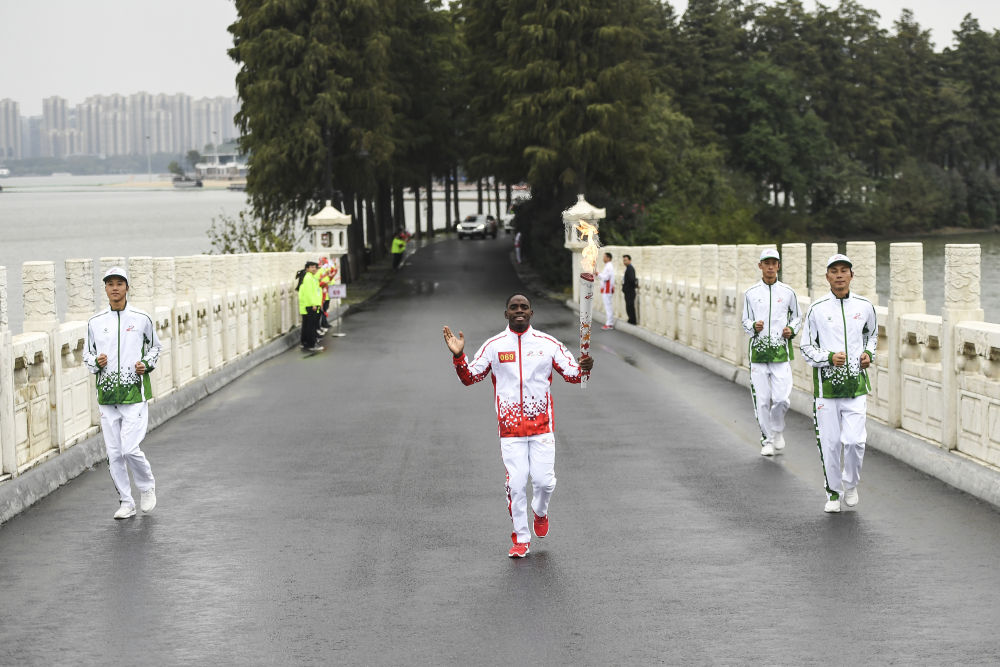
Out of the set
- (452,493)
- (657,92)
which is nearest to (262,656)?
(452,493)

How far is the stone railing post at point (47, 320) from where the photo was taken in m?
13.2

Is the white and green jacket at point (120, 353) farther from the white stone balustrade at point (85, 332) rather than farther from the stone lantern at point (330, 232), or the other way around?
the stone lantern at point (330, 232)

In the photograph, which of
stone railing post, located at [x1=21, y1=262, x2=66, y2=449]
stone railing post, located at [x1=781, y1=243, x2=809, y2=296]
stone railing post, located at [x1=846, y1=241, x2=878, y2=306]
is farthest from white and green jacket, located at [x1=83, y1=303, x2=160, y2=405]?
stone railing post, located at [x1=781, y1=243, x2=809, y2=296]

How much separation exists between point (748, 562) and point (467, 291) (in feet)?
153

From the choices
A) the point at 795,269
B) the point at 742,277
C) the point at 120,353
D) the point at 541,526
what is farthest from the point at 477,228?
the point at 541,526

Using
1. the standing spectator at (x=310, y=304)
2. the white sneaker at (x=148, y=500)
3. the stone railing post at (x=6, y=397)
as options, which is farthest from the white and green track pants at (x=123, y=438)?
the standing spectator at (x=310, y=304)

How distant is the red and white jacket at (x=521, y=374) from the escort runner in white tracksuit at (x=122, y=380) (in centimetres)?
294

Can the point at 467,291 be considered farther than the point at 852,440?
Yes

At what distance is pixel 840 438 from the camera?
1062 cm

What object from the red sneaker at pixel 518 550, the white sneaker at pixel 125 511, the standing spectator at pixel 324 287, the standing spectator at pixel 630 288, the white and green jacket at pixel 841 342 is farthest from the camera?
the standing spectator at pixel 630 288

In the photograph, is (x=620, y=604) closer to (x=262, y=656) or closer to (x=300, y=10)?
(x=262, y=656)

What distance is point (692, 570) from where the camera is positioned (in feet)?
28.8

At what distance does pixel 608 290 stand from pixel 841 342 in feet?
81.3

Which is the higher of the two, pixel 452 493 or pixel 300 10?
pixel 300 10
